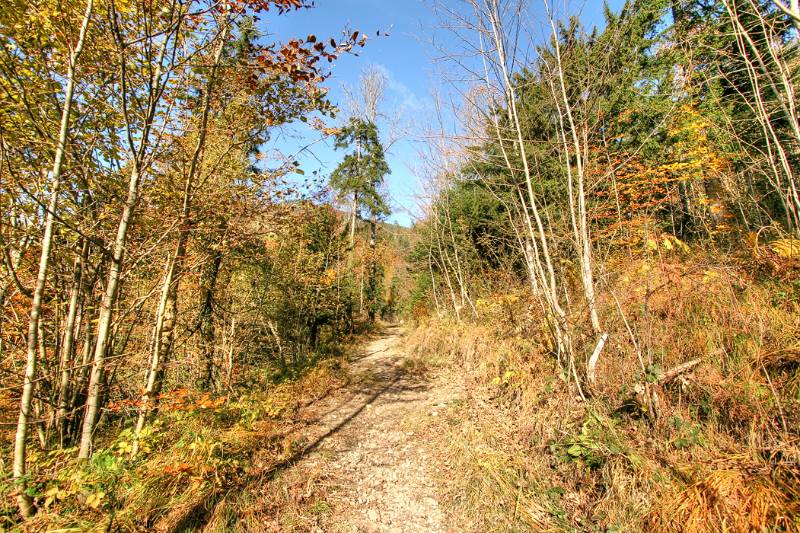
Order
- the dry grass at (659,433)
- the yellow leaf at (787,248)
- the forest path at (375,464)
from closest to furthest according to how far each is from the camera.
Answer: the dry grass at (659,433), the forest path at (375,464), the yellow leaf at (787,248)

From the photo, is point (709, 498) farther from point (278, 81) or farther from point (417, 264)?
point (417, 264)

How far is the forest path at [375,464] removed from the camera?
315cm

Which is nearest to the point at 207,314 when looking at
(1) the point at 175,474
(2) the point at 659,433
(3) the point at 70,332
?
(3) the point at 70,332

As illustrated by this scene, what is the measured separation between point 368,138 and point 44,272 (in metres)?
17.9

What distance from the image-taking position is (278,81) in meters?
3.49

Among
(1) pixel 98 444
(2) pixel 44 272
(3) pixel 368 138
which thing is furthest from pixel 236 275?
(3) pixel 368 138

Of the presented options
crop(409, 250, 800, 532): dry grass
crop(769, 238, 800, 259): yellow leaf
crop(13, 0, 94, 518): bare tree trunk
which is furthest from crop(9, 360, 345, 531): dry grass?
crop(769, 238, 800, 259): yellow leaf

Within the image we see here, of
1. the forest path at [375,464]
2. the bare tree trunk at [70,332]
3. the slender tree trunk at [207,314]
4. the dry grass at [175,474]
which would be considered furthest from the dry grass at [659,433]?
the slender tree trunk at [207,314]

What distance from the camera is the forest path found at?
3152mm

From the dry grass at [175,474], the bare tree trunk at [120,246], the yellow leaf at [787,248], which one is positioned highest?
the bare tree trunk at [120,246]

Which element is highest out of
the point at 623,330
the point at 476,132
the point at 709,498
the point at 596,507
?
the point at 476,132

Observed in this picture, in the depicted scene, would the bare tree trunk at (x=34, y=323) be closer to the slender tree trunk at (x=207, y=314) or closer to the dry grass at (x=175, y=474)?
the dry grass at (x=175, y=474)

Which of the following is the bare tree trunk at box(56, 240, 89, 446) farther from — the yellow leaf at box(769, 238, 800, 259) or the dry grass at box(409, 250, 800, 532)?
the yellow leaf at box(769, 238, 800, 259)

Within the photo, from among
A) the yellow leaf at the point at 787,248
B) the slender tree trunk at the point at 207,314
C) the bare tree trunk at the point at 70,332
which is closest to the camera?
the bare tree trunk at the point at 70,332
